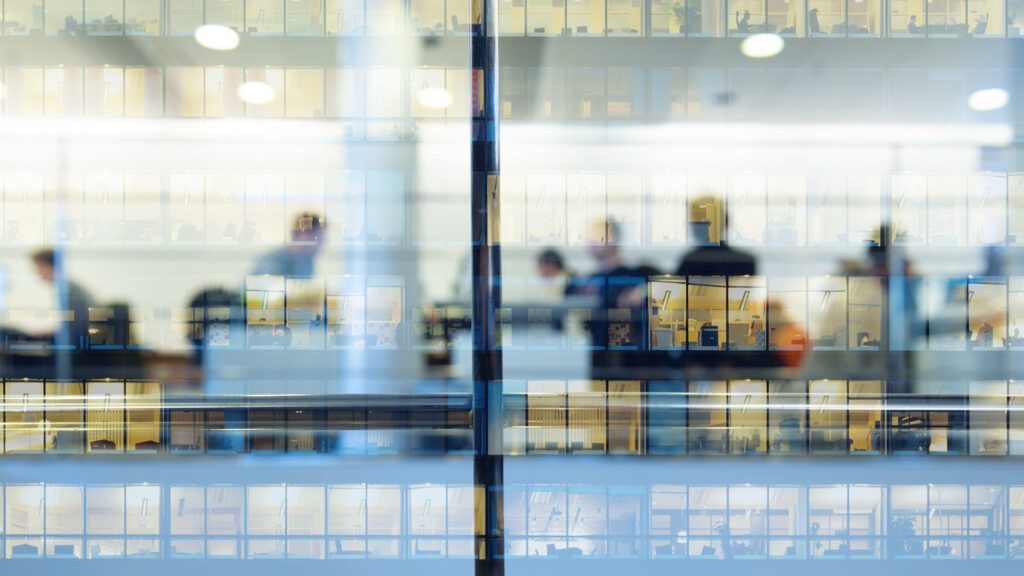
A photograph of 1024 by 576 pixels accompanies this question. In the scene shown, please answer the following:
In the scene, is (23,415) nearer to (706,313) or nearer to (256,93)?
(256,93)

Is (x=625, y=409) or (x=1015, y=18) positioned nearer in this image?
(x=1015, y=18)

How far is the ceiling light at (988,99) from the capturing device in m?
2.34

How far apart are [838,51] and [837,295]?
3.04ft

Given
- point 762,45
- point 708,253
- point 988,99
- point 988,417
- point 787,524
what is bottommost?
point 787,524

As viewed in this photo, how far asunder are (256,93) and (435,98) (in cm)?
67

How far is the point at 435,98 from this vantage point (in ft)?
7.72

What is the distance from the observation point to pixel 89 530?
2.40 meters

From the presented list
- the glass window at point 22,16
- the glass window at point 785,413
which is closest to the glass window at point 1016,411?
the glass window at point 785,413

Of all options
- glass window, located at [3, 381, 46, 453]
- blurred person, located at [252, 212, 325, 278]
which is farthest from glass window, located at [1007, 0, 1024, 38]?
glass window, located at [3, 381, 46, 453]

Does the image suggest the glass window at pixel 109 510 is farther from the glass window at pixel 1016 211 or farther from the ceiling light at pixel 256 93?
the glass window at pixel 1016 211

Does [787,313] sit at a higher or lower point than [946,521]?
higher

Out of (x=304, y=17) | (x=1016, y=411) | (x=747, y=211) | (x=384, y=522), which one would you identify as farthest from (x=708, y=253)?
(x=304, y=17)

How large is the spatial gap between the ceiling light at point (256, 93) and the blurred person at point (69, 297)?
3.01ft

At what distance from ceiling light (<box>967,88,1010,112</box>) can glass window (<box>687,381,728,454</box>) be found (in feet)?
4.59
